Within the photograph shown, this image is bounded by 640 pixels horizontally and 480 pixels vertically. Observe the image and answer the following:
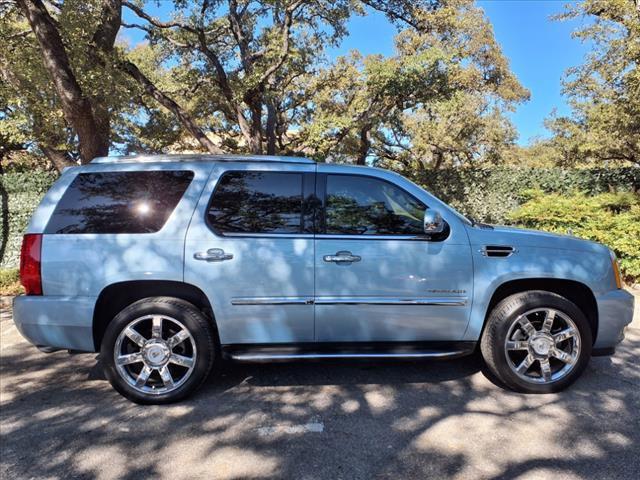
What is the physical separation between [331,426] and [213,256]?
154 cm

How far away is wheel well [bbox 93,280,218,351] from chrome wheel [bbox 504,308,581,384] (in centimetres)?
245

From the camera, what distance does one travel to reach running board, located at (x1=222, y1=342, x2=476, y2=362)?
3570mm

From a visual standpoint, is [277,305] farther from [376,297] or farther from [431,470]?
[431,470]

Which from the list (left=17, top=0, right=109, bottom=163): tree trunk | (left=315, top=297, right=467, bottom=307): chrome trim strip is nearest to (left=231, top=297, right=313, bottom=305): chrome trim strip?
(left=315, top=297, right=467, bottom=307): chrome trim strip

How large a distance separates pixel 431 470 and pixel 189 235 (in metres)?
2.36

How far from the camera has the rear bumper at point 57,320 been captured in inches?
138

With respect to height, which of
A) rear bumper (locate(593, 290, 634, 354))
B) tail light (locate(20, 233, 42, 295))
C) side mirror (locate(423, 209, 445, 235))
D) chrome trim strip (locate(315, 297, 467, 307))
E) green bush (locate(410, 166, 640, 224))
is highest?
green bush (locate(410, 166, 640, 224))

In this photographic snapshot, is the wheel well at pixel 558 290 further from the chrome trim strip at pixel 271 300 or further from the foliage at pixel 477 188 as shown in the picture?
the foliage at pixel 477 188

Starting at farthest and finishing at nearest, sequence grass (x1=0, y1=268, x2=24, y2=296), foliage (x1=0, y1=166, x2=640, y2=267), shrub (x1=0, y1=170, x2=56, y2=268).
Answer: shrub (x1=0, y1=170, x2=56, y2=268) → foliage (x1=0, y1=166, x2=640, y2=267) → grass (x1=0, y1=268, x2=24, y2=296)

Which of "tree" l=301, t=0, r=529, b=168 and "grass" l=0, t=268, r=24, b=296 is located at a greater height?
"tree" l=301, t=0, r=529, b=168

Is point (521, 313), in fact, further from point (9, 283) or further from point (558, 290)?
point (9, 283)

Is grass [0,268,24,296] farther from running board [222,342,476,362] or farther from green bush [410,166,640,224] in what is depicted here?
green bush [410,166,640,224]

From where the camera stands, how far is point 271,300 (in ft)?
11.6

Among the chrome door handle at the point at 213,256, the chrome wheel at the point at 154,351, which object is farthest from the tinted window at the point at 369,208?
the chrome wheel at the point at 154,351
